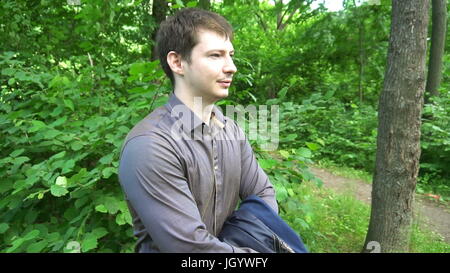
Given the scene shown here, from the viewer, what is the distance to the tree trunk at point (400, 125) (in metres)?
3.39

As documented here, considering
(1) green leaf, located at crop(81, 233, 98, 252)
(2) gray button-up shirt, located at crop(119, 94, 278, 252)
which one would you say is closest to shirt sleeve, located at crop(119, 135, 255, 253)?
(2) gray button-up shirt, located at crop(119, 94, 278, 252)

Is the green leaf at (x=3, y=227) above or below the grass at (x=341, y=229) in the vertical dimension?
above

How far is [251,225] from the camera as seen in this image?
153 centimetres

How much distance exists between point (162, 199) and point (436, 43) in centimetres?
955

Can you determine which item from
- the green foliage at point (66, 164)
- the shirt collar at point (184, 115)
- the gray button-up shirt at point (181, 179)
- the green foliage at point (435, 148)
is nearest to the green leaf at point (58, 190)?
the green foliage at point (66, 164)

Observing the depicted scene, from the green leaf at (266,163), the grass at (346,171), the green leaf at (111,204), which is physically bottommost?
the grass at (346,171)

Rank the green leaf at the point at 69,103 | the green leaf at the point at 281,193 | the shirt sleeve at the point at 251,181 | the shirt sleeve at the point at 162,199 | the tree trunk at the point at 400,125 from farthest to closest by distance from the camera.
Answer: the tree trunk at the point at 400,125, the green leaf at the point at 69,103, the green leaf at the point at 281,193, the shirt sleeve at the point at 251,181, the shirt sleeve at the point at 162,199

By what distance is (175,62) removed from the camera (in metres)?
1.71

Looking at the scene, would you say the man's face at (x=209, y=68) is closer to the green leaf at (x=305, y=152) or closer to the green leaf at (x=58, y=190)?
the green leaf at (x=58, y=190)

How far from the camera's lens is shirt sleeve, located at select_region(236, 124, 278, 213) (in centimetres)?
182

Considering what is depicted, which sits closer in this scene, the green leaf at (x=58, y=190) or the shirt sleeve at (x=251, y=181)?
the shirt sleeve at (x=251, y=181)

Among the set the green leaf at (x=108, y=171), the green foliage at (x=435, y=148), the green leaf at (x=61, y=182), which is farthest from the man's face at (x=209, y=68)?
the green foliage at (x=435, y=148)

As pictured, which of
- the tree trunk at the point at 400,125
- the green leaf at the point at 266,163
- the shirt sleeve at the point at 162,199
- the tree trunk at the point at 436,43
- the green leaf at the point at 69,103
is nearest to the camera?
the shirt sleeve at the point at 162,199

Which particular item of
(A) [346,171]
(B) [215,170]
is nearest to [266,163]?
(B) [215,170]
